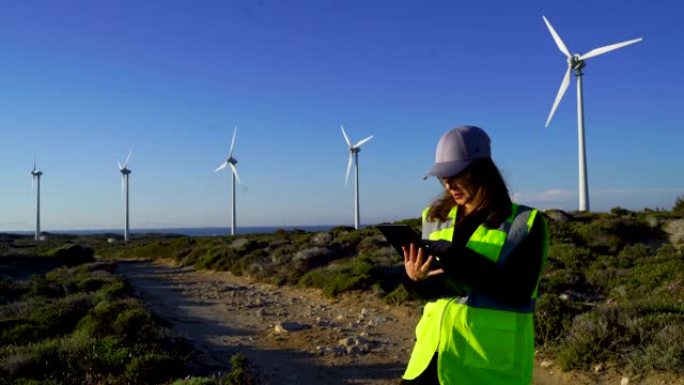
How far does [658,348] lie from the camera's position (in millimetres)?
7270

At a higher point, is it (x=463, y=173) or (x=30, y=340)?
(x=463, y=173)

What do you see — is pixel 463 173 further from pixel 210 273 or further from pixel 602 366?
pixel 210 273

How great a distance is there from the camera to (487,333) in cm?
267

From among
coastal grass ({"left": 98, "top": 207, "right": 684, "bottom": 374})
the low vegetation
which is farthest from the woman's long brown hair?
coastal grass ({"left": 98, "top": 207, "right": 684, "bottom": 374})

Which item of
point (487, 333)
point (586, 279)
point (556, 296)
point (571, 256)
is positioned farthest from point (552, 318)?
point (571, 256)

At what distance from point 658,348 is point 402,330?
495 centimetres

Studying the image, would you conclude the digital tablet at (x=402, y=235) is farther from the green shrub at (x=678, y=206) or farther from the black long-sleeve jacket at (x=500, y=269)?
the green shrub at (x=678, y=206)

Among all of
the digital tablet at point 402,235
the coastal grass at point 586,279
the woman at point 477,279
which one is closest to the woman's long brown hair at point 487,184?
the woman at point 477,279

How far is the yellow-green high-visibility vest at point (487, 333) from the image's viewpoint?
2.65 metres

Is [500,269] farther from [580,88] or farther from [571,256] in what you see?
[580,88]

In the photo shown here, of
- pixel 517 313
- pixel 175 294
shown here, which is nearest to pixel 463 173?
pixel 517 313

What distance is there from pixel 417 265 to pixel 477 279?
1.03ft

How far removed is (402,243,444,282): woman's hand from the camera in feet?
9.19

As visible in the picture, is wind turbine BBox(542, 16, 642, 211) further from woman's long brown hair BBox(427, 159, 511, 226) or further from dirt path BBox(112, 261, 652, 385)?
woman's long brown hair BBox(427, 159, 511, 226)
